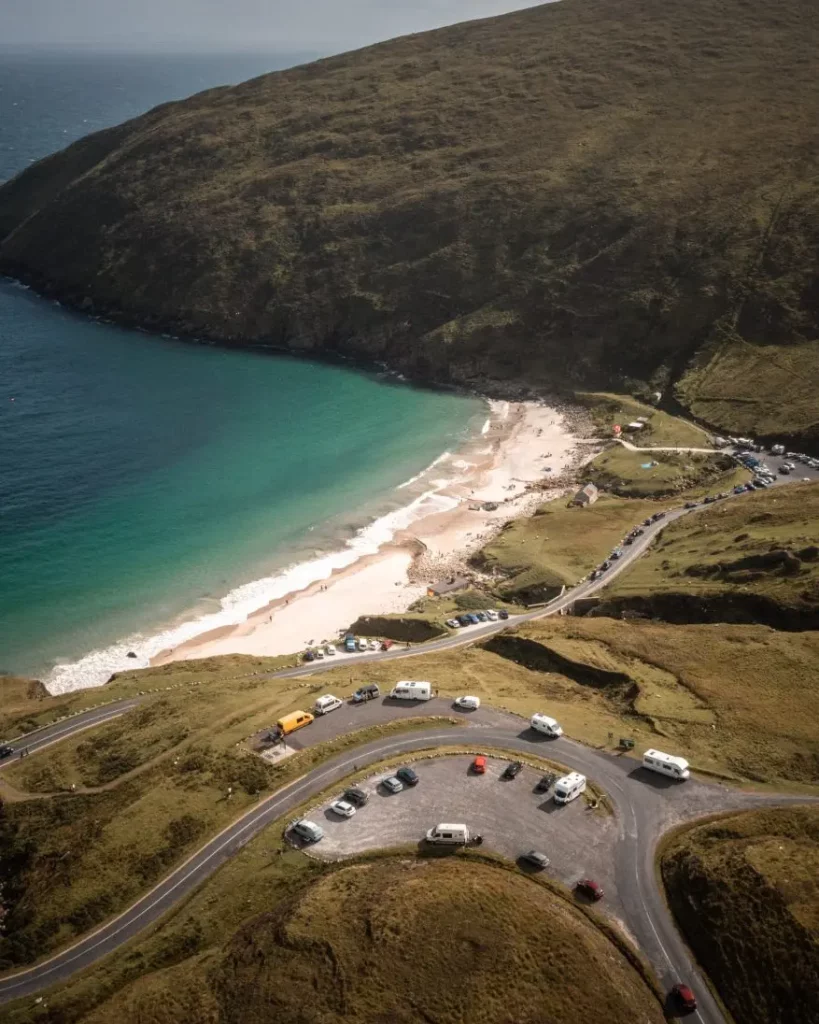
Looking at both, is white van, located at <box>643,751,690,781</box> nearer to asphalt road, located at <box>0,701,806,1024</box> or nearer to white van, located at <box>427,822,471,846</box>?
asphalt road, located at <box>0,701,806,1024</box>

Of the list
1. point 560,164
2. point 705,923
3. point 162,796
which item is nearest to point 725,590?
point 705,923

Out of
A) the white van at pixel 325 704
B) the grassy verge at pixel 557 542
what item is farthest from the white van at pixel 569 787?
the grassy verge at pixel 557 542

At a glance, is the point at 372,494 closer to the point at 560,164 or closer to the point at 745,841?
the point at 745,841

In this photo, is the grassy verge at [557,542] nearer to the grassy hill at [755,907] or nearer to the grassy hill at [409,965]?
the grassy hill at [755,907]

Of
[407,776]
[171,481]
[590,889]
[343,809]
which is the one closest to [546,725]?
[407,776]

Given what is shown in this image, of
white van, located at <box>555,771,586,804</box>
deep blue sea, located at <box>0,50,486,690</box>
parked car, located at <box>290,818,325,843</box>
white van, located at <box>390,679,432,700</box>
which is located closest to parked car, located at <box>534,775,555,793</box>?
white van, located at <box>555,771,586,804</box>

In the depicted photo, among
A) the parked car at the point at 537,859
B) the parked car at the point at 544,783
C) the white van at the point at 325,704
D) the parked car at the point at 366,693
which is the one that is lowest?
the parked car at the point at 544,783

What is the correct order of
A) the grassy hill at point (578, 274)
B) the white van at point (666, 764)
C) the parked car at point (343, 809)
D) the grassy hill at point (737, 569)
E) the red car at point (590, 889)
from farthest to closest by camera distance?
the grassy hill at point (578, 274) → the grassy hill at point (737, 569) → the white van at point (666, 764) → the parked car at point (343, 809) → the red car at point (590, 889)
